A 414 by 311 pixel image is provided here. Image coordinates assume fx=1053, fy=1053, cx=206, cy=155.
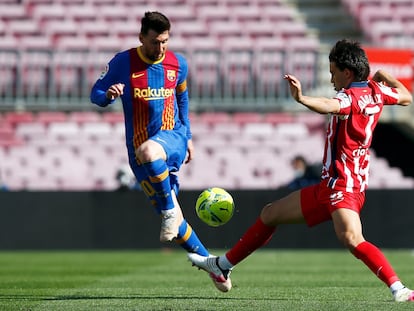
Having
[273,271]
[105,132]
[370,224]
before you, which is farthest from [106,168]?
[273,271]

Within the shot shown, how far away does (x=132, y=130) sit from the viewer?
8.71 m

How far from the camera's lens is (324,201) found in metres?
7.73

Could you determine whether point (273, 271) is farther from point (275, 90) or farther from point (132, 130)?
point (275, 90)

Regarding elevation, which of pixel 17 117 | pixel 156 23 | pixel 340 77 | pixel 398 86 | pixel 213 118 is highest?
pixel 156 23

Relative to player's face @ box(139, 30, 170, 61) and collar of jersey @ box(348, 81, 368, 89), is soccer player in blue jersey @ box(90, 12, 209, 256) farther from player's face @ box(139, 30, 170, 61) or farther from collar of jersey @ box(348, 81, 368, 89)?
collar of jersey @ box(348, 81, 368, 89)

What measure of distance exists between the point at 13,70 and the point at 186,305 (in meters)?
14.1

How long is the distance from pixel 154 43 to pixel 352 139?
1.83 meters

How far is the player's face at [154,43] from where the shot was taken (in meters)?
8.38

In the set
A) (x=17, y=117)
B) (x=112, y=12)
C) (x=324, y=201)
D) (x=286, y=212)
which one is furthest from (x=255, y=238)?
(x=112, y=12)

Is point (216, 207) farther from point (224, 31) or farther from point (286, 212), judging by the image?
point (224, 31)

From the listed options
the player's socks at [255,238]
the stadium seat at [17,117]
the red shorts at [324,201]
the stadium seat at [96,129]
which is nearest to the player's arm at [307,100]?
the red shorts at [324,201]

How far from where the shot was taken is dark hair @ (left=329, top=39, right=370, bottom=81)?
765cm

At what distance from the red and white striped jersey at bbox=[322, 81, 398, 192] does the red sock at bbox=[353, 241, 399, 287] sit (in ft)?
1.43

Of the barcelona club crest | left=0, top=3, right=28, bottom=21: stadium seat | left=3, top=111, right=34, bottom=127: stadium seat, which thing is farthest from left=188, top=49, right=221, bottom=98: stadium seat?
the barcelona club crest
